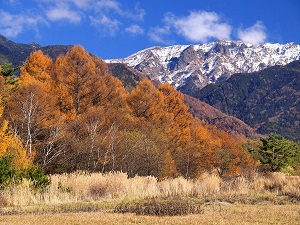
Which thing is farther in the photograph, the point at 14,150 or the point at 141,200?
the point at 14,150

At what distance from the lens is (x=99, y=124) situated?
114 ft

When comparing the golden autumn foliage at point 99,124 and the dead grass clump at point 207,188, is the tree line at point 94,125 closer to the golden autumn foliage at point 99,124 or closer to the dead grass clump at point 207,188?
the golden autumn foliage at point 99,124

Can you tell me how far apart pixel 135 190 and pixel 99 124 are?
1836 centimetres

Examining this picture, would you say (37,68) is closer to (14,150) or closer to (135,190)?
(14,150)

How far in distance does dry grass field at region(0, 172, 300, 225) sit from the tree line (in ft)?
15.4

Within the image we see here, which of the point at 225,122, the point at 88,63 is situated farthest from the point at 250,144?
the point at 225,122

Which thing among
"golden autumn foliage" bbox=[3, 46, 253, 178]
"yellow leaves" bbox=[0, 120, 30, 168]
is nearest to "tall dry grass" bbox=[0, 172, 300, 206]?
"yellow leaves" bbox=[0, 120, 30, 168]

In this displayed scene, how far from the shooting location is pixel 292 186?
18.7 metres

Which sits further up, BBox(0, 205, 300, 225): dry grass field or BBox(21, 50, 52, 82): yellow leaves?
BBox(21, 50, 52, 82): yellow leaves

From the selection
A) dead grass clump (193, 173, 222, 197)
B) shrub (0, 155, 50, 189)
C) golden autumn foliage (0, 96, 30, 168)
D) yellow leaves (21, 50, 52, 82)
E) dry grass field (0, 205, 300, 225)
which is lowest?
dead grass clump (193, 173, 222, 197)

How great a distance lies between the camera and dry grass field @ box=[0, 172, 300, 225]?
9391 millimetres

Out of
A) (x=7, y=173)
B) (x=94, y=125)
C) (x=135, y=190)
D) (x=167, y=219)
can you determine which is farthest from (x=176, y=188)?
(x=94, y=125)

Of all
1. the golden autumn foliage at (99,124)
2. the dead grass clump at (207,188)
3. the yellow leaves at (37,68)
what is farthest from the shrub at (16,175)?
the yellow leaves at (37,68)

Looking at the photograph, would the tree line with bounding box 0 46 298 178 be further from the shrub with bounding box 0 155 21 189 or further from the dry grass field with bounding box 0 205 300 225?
the dry grass field with bounding box 0 205 300 225
